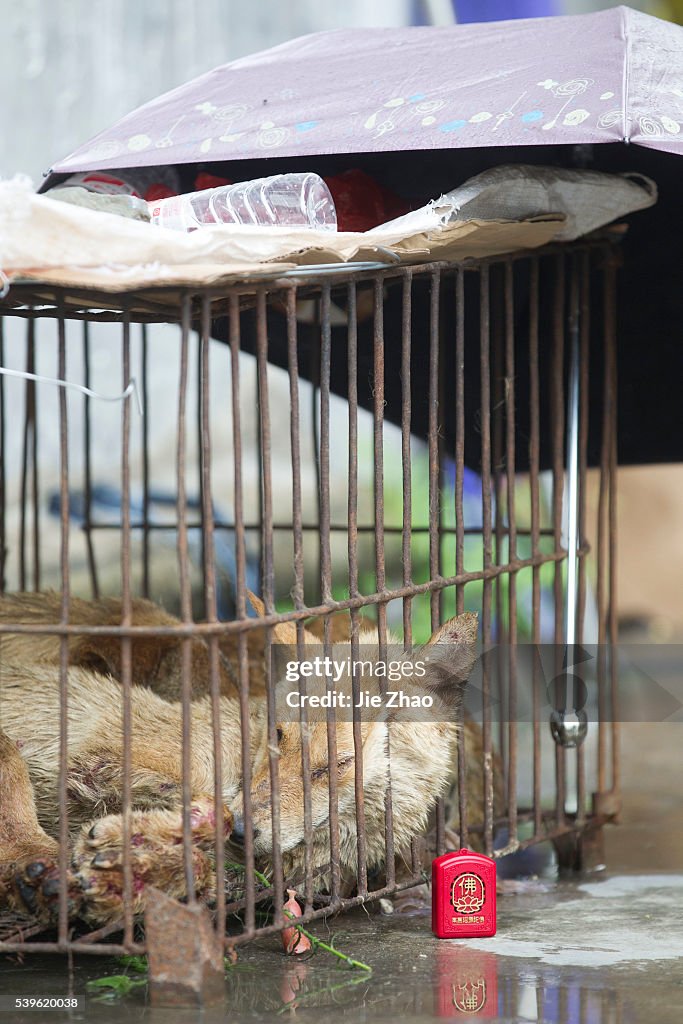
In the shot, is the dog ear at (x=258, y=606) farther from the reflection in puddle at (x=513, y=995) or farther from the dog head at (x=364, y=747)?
the reflection in puddle at (x=513, y=995)

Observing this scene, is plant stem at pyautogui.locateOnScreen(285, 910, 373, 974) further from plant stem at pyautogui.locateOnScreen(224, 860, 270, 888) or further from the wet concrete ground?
plant stem at pyautogui.locateOnScreen(224, 860, 270, 888)

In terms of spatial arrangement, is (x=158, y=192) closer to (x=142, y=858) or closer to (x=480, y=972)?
(x=142, y=858)

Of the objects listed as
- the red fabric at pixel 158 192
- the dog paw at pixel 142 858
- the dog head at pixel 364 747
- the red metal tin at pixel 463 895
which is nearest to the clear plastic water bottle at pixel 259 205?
the red fabric at pixel 158 192

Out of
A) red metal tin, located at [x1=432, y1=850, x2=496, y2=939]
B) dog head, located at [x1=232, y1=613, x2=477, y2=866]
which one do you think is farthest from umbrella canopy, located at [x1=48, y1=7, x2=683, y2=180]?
red metal tin, located at [x1=432, y1=850, x2=496, y2=939]

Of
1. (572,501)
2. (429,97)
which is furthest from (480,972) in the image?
(429,97)

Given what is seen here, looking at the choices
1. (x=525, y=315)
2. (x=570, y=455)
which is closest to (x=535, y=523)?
(x=570, y=455)

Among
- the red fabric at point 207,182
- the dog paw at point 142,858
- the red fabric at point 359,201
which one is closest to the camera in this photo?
the dog paw at point 142,858

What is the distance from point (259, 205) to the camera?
139 inches

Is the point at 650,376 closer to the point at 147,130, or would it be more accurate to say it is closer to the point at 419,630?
the point at 419,630

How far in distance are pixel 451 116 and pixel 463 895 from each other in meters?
2.20

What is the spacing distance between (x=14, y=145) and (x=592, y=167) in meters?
4.69

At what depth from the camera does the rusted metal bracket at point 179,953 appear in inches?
114

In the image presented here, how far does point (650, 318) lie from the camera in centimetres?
489

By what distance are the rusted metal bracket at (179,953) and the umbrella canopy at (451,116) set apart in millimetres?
1685
